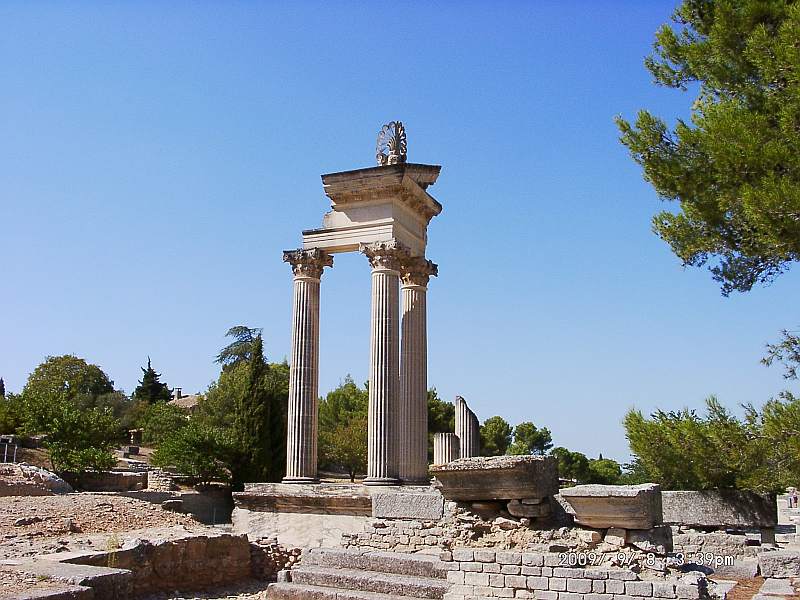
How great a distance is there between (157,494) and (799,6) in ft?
66.4

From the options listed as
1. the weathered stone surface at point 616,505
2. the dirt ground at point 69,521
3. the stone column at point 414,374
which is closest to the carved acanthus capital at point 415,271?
the stone column at point 414,374

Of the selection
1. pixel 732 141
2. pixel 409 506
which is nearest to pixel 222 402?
pixel 409 506

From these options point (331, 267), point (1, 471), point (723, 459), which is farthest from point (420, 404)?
point (1, 471)

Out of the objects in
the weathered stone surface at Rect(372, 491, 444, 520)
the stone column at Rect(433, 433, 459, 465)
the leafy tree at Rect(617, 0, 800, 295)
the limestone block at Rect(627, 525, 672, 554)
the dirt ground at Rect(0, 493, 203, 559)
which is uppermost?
the leafy tree at Rect(617, 0, 800, 295)

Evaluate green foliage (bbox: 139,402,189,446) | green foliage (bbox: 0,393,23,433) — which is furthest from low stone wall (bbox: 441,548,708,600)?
green foliage (bbox: 0,393,23,433)

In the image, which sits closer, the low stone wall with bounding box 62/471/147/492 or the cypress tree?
the low stone wall with bounding box 62/471/147/492

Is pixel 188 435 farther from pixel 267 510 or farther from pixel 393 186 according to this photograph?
pixel 393 186

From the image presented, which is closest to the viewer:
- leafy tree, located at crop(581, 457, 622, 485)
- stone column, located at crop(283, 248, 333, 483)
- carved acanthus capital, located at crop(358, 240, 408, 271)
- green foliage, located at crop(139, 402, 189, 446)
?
carved acanthus capital, located at crop(358, 240, 408, 271)

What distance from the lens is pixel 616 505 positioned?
26.8 feet

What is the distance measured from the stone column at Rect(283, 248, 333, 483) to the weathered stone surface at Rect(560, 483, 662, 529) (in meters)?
10.9

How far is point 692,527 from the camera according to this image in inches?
A: 481

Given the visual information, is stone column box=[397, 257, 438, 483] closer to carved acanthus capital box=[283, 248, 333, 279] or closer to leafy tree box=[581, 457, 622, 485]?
carved acanthus capital box=[283, 248, 333, 279]

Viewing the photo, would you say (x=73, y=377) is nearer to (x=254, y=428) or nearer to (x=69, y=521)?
(x=254, y=428)

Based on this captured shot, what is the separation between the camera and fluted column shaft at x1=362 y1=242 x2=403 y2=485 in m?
17.6
